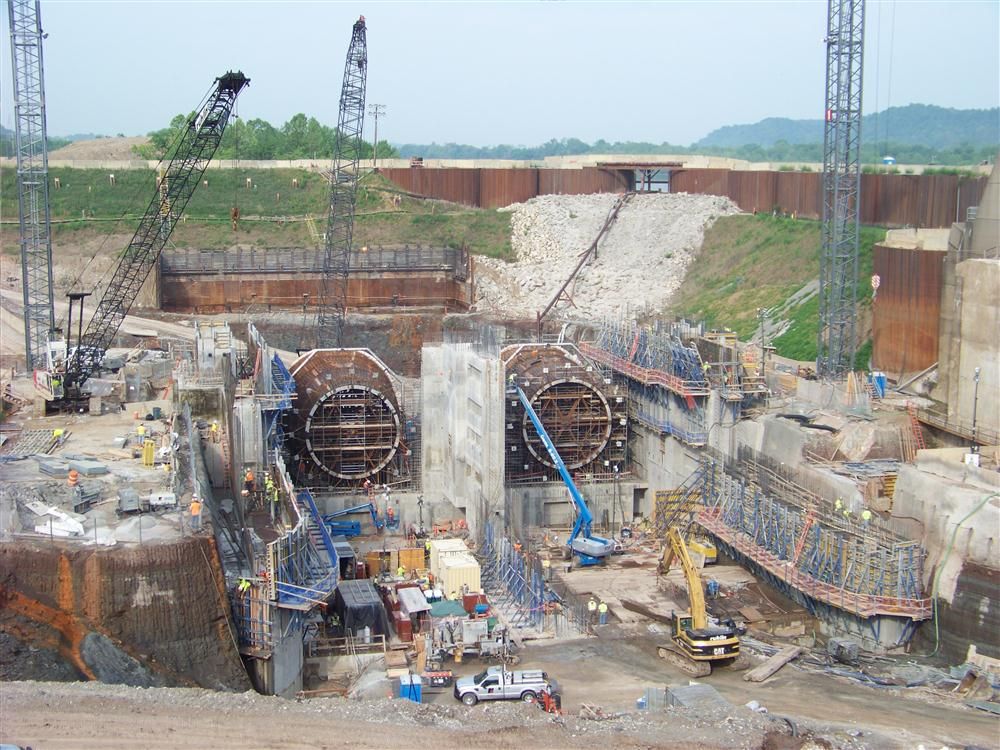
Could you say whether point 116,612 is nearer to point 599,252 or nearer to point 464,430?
point 464,430

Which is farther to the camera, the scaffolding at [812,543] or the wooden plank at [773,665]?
the scaffolding at [812,543]

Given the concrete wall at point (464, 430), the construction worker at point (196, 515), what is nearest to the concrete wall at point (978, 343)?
the concrete wall at point (464, 430)

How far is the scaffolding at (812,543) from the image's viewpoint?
31469mm

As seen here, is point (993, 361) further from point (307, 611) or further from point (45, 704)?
point (45, 704)

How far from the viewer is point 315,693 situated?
2858 cm

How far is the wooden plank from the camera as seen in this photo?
97.8 feet

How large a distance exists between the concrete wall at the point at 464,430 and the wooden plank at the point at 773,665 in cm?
1129

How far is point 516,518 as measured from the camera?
42.2m

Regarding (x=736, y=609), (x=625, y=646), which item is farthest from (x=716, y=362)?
(x=625, y=646)

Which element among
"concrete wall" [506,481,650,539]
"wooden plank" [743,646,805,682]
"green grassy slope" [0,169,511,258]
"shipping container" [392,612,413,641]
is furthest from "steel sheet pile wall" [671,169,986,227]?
"shipping container" [392,612,413,641]

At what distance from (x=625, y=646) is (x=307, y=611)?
835 cm

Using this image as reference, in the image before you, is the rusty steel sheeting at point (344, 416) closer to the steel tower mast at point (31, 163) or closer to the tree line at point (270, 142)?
the steel tower mast at point (31, 163)

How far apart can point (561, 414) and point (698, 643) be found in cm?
1425

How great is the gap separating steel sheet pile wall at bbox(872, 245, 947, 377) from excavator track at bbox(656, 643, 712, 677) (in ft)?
62.5
